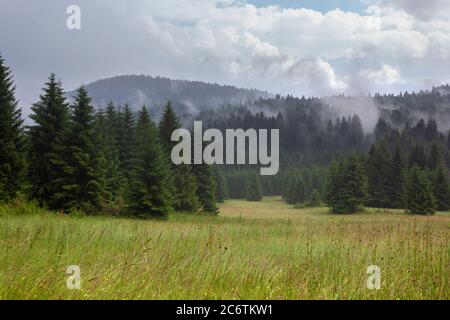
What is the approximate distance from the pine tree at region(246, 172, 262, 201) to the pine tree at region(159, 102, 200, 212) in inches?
3001

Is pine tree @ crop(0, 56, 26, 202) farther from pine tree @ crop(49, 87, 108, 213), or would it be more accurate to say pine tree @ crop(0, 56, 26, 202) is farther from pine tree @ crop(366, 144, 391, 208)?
pine tree @ crop(366, 144, 391, 208)

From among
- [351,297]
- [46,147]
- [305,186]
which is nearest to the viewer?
[351,297]

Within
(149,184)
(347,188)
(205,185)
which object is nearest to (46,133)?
(149,184)

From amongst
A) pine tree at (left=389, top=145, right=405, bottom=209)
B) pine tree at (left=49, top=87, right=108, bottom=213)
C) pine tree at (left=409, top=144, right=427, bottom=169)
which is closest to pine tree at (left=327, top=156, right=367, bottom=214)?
pine tree at (left=389, top=145, right=405, bottom=209)

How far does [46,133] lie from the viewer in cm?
3097

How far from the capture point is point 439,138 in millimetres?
136000

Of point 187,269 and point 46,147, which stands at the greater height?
point 46,147

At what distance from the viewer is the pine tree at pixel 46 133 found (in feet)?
98.8

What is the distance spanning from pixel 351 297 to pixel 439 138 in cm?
15047

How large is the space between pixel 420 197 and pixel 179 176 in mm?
35493

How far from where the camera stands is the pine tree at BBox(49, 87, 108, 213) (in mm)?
29108

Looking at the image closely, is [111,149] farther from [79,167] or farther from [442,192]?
[442,192]
